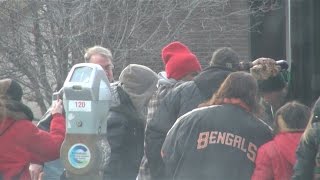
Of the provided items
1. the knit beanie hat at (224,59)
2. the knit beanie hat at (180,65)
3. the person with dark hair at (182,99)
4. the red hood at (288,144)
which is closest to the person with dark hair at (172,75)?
the knit beanie hat at (180,65)

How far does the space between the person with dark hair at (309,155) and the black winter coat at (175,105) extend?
95cm

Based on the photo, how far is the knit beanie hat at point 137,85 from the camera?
6.38 m

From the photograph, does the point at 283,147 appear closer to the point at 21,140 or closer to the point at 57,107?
the point at 57,107

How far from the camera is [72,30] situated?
9180mm

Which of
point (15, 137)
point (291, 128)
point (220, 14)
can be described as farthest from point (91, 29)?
point (291, 128)

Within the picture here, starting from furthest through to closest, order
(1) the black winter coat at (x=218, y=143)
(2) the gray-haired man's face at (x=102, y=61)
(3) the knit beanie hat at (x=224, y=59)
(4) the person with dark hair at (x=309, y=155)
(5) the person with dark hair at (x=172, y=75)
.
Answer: (2) the gray-haired man's face at (x=102, y=61), (5) the person with dark hair at (x=172, y=75), (3) the knit beanie hat at (x=224, y=59), (1) the black winter coat at (x=218, y=143), (4) the person with dark hair at (x=309, y=155)

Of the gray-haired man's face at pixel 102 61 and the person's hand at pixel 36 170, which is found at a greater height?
the gray-haired man's face at pixel 102 61

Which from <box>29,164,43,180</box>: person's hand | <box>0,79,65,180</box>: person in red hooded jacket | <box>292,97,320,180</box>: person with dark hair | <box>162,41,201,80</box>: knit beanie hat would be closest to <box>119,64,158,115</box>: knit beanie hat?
<box>162,41,201,80</box>: knit beanie hat

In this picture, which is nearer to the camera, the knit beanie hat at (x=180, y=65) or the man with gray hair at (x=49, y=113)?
the knit beanie hat at (x=180, y=65)

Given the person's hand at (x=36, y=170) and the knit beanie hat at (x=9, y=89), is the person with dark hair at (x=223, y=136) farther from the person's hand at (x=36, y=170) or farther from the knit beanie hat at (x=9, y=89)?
the person's hand at (x=36, y=170)

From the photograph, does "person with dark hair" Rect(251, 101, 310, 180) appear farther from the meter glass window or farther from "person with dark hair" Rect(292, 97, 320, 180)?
the meter glass window

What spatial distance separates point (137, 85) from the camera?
6.40 m

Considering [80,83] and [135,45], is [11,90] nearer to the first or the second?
[80,83]

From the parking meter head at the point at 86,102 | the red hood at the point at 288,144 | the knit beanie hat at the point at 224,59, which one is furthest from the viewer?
the knit beanie hat at the point at 224,59
